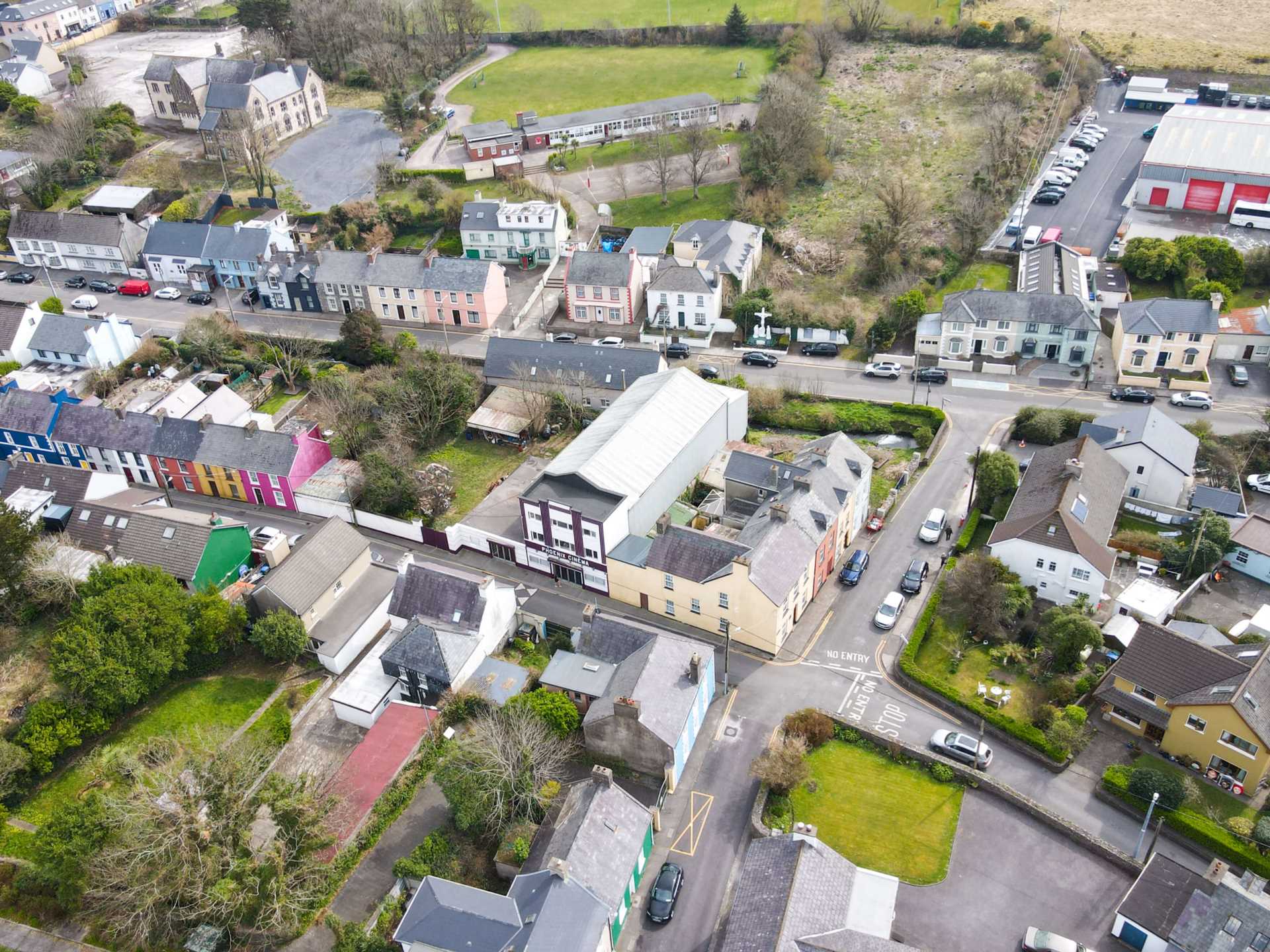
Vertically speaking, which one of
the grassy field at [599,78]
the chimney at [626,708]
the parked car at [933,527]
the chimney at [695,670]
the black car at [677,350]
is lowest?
the black car at [677,350]

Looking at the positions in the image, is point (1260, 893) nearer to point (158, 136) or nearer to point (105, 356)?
point (105, 356)

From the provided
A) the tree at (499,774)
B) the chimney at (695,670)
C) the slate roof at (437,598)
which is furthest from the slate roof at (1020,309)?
the tree at (499,774)

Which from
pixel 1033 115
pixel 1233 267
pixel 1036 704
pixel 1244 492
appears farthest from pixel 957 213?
pixel 1036 704

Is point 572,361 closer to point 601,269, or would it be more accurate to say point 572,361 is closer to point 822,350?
point 601,269

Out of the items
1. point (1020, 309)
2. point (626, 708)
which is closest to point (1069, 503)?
point (1020, 309)

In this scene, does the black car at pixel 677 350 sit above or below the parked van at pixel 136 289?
below

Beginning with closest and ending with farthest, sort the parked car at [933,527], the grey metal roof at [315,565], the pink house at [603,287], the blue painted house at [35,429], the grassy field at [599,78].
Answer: the grey metal roof at [315,565] → the parked car at [933,527] → the blue painted house at [35,429] → the pink house at [603,287] → the grassy field at [599,78]

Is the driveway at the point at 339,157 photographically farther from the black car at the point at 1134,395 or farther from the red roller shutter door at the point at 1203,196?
the red roller shutter door at the point at 1203,196
